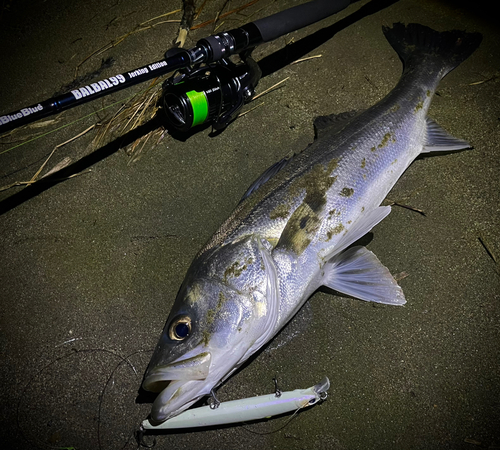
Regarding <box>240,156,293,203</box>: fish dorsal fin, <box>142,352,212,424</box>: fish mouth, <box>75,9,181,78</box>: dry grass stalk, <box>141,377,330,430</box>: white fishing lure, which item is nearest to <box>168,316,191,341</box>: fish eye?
<box>142,352,212,424</box>: fish mouth

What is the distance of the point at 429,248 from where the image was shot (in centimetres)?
290

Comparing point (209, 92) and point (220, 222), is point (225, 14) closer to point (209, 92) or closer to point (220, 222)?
point (209, 92)

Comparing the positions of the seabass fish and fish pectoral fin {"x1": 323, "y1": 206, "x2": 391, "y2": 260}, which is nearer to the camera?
the seabass fish

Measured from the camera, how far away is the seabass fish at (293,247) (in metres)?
2.14

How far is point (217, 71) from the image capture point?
2953 mm

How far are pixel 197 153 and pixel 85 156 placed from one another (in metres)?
0.92

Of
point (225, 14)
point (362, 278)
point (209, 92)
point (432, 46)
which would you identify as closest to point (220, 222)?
point (209, 92)

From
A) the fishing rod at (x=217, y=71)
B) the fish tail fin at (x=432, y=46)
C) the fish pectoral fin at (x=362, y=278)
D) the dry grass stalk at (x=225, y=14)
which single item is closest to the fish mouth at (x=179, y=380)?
the fish pectoral fin at (x=362, y=278)

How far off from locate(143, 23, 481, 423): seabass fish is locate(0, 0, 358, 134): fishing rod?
71 centimetres

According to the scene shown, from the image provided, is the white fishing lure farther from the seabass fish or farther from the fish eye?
the fish eye

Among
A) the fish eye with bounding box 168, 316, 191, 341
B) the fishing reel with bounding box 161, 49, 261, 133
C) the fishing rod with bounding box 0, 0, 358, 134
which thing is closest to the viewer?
the fish eye with bounding box 168, 316, 191, 341

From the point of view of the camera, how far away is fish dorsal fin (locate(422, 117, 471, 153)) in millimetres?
2955

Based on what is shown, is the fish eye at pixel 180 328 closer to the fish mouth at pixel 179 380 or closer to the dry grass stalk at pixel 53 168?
the fish mouth at pixel 179 380

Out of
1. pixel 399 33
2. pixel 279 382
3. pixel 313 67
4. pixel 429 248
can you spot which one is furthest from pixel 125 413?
pixel 399 33
